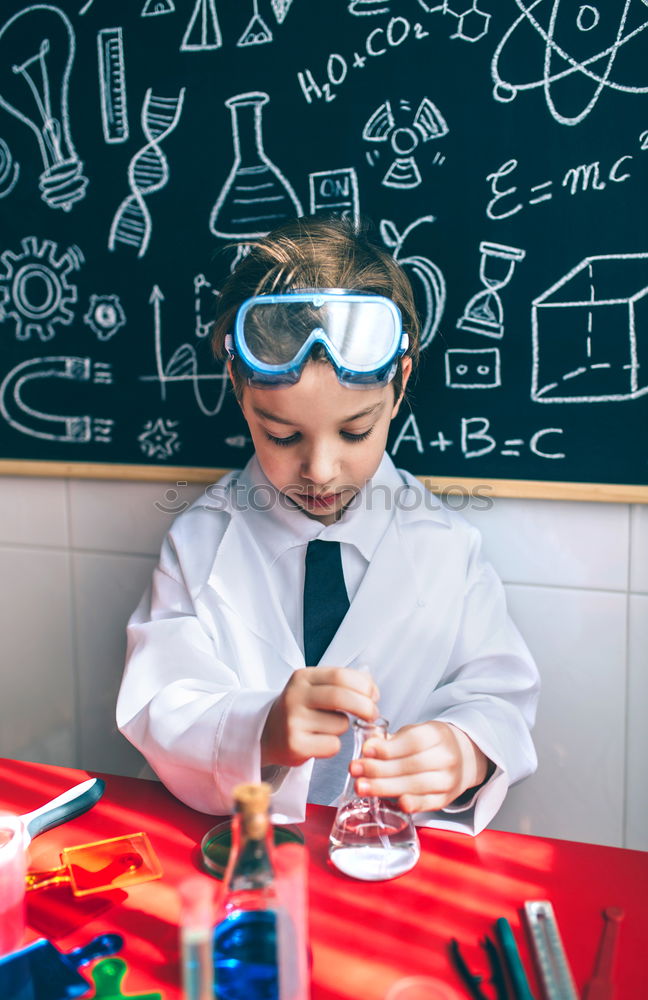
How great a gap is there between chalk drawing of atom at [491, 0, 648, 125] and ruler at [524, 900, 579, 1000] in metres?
1.14

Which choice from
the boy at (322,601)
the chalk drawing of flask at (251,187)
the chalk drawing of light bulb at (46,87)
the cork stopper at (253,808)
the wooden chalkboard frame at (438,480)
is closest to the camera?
the cork stopper at (253,808)

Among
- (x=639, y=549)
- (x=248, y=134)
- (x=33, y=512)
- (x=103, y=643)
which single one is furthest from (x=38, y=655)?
(x=639, y=549)

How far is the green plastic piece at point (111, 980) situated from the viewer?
64 cm

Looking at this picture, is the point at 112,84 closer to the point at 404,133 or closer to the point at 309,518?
the point at 404,133

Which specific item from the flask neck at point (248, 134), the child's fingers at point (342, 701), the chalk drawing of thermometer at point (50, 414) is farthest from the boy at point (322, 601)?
the chalk drawing of thermometer at point (50, 414)

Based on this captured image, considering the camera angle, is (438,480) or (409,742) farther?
(438,480)

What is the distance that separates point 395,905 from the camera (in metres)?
0.75

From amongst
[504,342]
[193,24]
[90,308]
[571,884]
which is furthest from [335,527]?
[193,24]

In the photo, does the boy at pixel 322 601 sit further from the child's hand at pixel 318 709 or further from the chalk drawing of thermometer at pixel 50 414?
the chalk drawing of thermometer at pixel 50 414

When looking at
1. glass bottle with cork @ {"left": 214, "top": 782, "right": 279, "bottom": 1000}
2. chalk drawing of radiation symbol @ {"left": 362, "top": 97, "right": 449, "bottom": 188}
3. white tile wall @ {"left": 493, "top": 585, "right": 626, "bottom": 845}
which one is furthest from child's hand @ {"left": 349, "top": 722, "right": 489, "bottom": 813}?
chalk drawing of radiation symbol @ {"left": 362, "top": 97, "right": 449, "bottom": 188}

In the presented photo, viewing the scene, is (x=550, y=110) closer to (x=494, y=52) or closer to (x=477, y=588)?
(x=494, y=52)

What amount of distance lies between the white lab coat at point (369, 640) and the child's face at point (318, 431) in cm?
14

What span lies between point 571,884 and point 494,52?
1227 millimetres

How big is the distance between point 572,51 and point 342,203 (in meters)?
0.44
